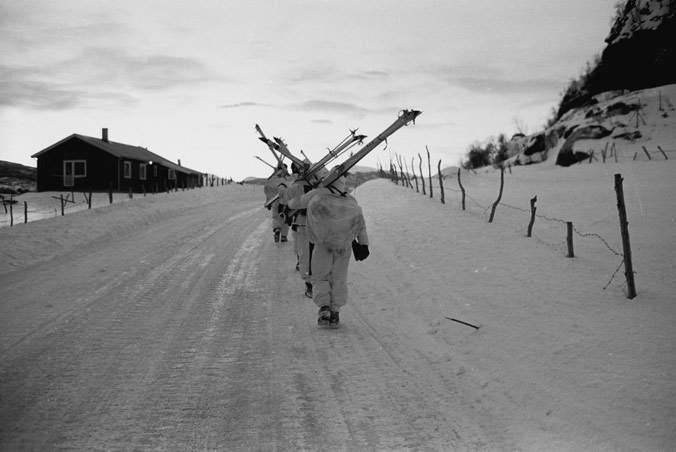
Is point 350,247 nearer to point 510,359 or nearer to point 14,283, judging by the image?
point 510,359

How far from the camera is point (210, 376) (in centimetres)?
532

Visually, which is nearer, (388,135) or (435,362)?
(435,362)

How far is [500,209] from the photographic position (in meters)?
17.9

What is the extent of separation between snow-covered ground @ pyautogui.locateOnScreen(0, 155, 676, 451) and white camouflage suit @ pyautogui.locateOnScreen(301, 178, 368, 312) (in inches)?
41.9

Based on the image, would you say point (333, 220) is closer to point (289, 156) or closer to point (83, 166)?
point (289, 156)

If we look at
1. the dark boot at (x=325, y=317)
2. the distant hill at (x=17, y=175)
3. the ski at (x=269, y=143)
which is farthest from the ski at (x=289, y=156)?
the distant hill at (x=17, y=175)

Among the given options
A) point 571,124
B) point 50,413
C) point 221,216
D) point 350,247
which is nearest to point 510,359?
point 350,247

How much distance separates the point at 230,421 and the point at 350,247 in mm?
3601

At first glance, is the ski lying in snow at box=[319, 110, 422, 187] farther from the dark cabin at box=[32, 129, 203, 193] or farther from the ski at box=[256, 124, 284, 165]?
the dark cabin at box=[32, 129, 203, 193]

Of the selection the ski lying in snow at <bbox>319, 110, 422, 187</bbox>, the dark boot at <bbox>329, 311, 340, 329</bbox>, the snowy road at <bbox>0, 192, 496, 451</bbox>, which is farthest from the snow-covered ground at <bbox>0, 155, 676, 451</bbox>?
the ski lying in snow at <bbox>319, 110, 422, 187</bbox>

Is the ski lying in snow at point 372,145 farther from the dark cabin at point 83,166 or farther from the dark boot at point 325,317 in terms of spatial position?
the dark cabin at point 83,166

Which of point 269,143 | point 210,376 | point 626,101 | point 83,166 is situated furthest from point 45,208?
point 626,101

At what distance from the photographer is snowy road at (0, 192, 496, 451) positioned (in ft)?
13.4

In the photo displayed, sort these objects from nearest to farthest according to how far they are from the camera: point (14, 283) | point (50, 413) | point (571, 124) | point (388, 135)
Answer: point (50, 413)
point (388, 135)
point (14, 283)
point (571, 124)
